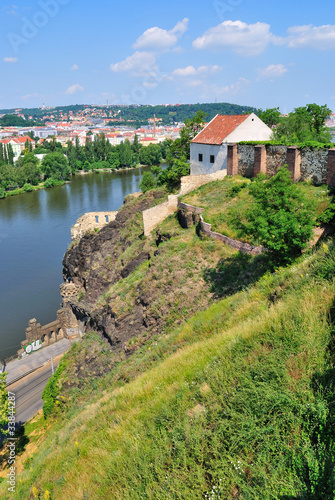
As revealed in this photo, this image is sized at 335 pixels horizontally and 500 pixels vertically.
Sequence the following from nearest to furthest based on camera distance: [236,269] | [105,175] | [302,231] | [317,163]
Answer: [302,231]
[236,269]
[317,163]
[105,175]

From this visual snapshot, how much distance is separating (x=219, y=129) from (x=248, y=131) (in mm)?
2964

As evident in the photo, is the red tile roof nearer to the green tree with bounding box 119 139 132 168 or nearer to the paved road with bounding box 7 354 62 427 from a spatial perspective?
the paved road with bounding box 7 354 62 427

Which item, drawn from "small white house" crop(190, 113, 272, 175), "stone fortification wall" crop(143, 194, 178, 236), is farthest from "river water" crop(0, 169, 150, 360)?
"small white house" crop(190, 113, 272, 175)

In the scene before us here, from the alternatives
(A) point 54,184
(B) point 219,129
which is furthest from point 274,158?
(A) point 54,184

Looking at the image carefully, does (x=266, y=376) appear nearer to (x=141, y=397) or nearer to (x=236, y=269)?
(x=141, y=397)

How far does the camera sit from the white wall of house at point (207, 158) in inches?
1164

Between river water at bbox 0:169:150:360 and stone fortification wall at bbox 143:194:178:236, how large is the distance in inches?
710

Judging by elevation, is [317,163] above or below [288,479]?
above

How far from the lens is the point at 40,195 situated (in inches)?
3583

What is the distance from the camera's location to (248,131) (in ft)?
96.2

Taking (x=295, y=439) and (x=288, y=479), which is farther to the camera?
(x=295, y=439)

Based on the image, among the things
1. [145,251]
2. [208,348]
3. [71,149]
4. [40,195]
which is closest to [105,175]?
[71,149]

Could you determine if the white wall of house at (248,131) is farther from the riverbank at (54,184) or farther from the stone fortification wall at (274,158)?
the riverbank at (54,184)

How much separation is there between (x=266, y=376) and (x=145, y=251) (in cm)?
2176
